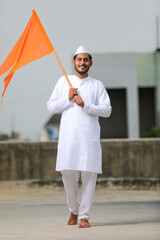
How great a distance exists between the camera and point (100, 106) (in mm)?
6410

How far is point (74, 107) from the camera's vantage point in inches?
253

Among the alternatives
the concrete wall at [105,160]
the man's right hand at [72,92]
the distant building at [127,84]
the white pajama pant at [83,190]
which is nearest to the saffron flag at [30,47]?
the man's right hand at [72,92]

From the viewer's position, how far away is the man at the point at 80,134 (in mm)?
6312

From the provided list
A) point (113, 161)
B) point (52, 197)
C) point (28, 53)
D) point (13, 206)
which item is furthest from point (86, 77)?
point (113, 161)

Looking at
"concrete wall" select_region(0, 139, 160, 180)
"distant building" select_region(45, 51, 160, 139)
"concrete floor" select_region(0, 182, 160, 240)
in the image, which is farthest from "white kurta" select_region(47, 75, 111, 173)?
"distant building" select_region(45, 51, 160, 139)

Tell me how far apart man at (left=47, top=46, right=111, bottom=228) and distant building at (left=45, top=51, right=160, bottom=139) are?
1660cm

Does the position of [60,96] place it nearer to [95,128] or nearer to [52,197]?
[95,128]

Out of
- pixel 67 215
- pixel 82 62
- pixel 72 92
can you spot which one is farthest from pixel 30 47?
pixel 67 215

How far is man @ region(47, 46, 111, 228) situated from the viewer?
20.7ft

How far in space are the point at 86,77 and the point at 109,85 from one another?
17500mm

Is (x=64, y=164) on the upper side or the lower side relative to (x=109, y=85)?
lower

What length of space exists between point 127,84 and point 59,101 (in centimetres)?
1780

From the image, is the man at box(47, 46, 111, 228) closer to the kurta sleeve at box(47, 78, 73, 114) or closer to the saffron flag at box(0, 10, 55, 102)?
the kurta sleeve at box(47, 78, 73, 114)

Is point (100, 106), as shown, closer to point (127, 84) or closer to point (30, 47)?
point (30, 47)
